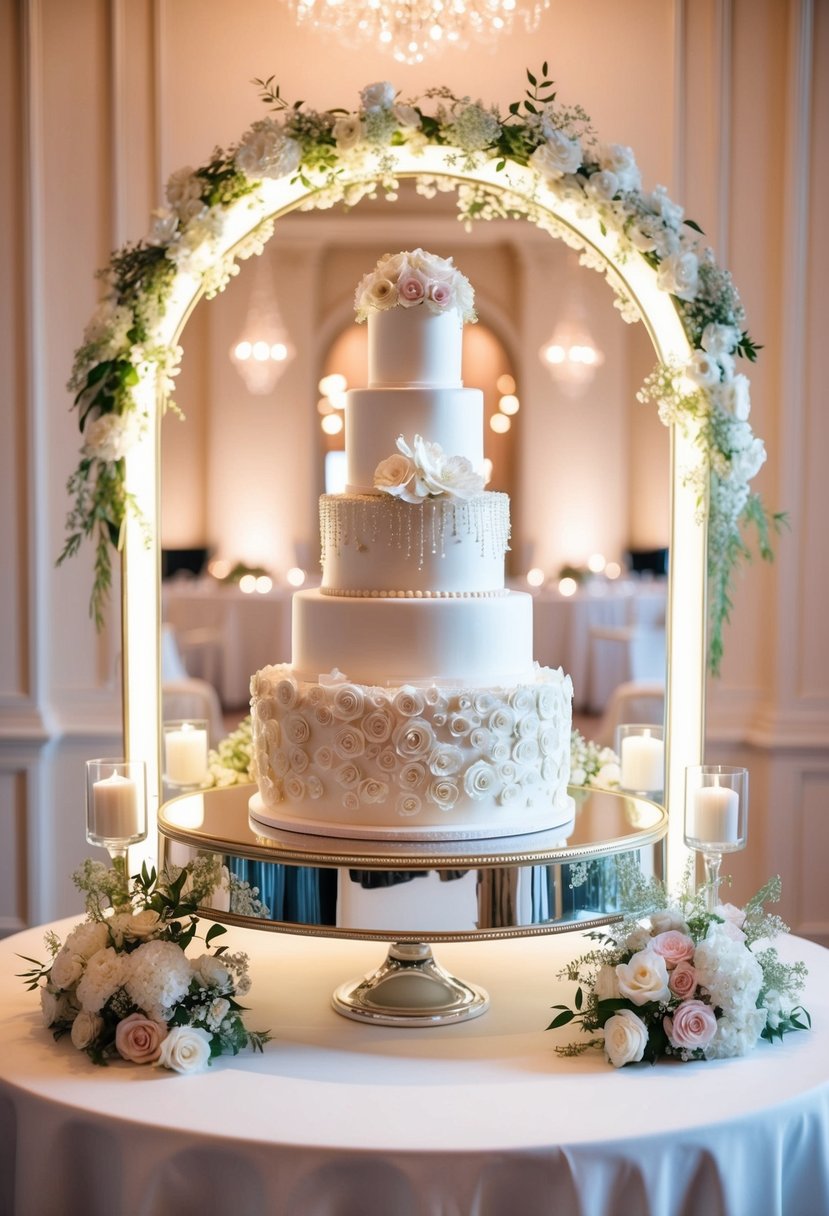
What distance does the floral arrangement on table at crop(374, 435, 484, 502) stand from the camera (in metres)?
3.61

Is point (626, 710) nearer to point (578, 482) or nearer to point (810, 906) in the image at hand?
point (810, 906)

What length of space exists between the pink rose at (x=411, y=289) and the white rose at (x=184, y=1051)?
195cm

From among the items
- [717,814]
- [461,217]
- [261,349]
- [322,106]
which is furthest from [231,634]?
[717,814]

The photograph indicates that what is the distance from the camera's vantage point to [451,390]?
3760 millimetres

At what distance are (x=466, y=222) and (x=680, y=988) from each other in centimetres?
246

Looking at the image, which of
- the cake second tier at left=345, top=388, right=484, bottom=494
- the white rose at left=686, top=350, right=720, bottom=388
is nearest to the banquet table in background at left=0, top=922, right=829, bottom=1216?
the cake second tier at left=345, top=388, right=484, bottom=494

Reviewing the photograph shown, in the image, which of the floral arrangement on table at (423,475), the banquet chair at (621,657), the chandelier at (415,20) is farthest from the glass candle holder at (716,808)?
the banquet chair at (621,657)

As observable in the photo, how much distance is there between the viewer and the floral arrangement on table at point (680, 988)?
3176 millimetres

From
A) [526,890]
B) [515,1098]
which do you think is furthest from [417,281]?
[515,1098]

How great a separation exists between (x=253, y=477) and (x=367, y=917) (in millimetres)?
11361

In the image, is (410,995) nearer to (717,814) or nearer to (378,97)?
(717,814)

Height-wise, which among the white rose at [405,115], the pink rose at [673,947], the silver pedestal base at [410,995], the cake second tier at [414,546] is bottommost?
the silver pedestal base at [410,995]

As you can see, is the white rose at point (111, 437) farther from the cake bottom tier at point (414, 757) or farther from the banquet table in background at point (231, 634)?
the banquet table in background at point (231, 634)

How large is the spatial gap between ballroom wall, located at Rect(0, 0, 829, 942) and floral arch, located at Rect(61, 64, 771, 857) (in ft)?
4.63
